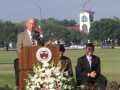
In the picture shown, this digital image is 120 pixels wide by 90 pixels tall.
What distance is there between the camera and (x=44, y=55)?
412 inches

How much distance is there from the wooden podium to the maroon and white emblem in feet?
0.30

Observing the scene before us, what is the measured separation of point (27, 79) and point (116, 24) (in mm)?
145297

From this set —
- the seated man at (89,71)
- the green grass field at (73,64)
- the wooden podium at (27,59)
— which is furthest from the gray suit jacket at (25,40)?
the green grass field at (73,64)

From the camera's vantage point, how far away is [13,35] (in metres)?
→ 136

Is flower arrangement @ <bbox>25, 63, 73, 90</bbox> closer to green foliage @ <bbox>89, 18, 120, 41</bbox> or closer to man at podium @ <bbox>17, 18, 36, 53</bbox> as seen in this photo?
man at podium @ <bbox>17, 18, 36, 53</bbox>

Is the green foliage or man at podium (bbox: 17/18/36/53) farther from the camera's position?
the green foliage

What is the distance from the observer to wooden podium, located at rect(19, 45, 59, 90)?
1059 centimetres

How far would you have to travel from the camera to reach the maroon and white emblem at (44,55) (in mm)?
10453

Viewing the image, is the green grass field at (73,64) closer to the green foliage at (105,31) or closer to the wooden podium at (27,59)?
the wooden podium at (27,59)

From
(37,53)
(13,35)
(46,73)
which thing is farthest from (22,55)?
(13,35)

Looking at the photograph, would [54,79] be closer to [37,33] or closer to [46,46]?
[46,46]

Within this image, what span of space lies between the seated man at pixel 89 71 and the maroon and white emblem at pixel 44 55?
1.24 meters

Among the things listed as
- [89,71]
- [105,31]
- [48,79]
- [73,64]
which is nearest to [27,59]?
[48,79]

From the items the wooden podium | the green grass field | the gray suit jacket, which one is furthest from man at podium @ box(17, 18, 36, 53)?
the green grass field
